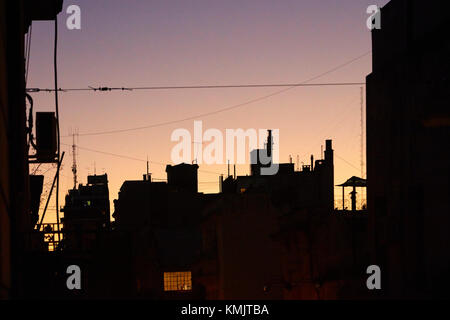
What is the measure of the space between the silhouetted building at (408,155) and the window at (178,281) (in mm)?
27747

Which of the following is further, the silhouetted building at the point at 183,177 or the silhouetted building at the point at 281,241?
the silhouetted building at the point at 183,177

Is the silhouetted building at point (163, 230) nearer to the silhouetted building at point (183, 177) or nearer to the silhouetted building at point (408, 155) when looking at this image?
the silhouetted building at point (183, 177)

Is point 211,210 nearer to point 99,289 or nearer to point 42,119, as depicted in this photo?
point 99,289

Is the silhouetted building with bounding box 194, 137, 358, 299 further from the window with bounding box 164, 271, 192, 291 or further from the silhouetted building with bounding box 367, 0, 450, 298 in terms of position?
the silhouetted building with bounding box 367, 0, 450, 298

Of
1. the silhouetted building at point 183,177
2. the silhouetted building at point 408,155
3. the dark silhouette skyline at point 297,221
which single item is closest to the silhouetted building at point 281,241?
the dark silhouette skyline at point 297,221

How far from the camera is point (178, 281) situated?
4909 centimetres

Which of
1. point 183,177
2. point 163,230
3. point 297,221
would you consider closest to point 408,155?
point 297,221

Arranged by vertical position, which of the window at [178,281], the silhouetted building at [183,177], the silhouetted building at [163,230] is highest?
the silhouetted building at [183,177]

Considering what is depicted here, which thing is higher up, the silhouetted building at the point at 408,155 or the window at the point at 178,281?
the silhouetted building at the point at 408,155

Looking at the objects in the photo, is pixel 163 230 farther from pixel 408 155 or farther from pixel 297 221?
pixel 408 155

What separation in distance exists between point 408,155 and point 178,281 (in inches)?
1263

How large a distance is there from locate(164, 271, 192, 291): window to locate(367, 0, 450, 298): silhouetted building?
27.7 metres

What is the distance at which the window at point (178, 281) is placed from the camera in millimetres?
48562

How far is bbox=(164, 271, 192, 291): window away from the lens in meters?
48.6
